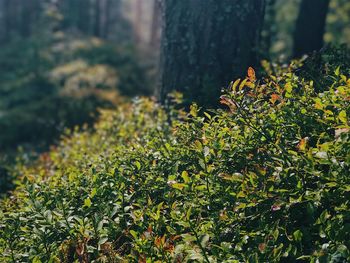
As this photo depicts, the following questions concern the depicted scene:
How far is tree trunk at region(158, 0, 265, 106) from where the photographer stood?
17.0 feet

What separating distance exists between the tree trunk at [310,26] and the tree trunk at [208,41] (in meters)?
3.85

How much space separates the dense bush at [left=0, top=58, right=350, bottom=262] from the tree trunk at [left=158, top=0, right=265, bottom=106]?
73.4 inches

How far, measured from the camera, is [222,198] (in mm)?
2793

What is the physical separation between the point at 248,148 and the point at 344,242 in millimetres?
885

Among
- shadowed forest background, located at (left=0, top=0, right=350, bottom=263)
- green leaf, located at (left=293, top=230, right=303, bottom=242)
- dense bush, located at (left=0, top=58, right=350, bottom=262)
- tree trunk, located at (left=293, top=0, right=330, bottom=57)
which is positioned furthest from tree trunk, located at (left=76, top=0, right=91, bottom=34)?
green leaf, located at (left=293, top=230, right=303, bottom=242)

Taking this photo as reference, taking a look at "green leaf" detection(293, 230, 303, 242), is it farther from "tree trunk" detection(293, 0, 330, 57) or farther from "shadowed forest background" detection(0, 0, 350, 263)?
"tree trunk" detection(293, 0, 330, 57)

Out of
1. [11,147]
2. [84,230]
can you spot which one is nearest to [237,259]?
[84,230]

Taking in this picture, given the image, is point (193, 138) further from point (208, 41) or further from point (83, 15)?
point (83, 15)

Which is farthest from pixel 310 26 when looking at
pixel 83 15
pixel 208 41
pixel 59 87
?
pixel 83 15

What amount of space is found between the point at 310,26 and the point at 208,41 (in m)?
4.38

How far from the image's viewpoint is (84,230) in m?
2.90

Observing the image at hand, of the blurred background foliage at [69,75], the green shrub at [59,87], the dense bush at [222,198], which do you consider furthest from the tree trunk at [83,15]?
the dense bush at [222,198]

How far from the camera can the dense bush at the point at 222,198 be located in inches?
99.3

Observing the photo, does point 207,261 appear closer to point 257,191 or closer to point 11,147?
point 257,191
